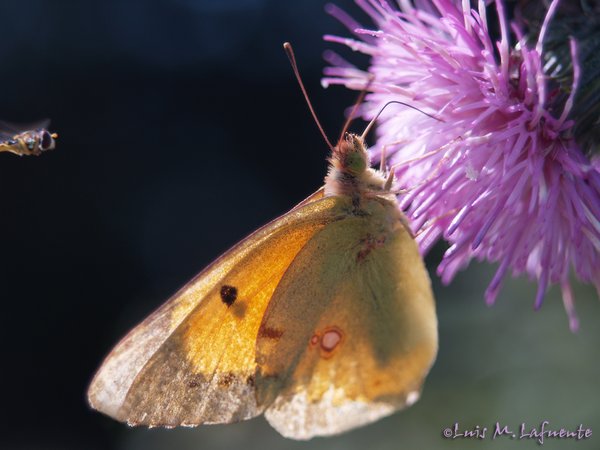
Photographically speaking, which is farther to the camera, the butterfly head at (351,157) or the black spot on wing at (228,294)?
the butterfly head at (351,157)

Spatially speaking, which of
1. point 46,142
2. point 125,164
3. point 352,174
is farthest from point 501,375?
point 125,164

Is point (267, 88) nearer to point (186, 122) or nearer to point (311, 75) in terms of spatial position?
point (311, 75)

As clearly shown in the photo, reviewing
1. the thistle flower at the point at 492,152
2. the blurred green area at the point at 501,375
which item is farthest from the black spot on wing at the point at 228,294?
the blurred green area at the point at 501,375

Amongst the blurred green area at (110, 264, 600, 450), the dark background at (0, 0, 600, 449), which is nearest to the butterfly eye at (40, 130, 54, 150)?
the blurred green area at (110, 264, 600, 450)

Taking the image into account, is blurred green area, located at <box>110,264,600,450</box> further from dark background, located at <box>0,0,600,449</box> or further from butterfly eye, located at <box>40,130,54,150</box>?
butterfly eye, located at <box>40,130,54,150</box>

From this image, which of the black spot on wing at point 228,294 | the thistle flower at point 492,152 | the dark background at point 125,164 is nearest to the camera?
the thistle flower at point 492,152

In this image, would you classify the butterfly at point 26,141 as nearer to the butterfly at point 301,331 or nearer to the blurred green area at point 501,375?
the butterfly at point 301,331

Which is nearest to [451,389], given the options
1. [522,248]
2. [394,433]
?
[394,433]

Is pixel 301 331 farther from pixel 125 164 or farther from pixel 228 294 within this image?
pixel 125 164

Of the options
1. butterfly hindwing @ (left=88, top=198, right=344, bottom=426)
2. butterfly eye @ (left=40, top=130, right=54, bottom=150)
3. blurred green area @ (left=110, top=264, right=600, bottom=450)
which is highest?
butterfly eye @ (left=40, top=130, right=54, bottom=150)
